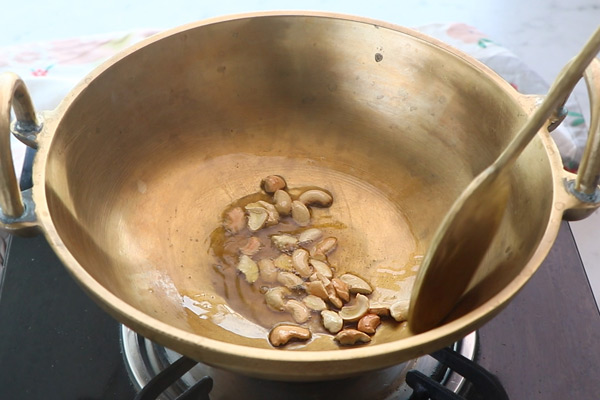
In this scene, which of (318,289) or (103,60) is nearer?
(318,289)

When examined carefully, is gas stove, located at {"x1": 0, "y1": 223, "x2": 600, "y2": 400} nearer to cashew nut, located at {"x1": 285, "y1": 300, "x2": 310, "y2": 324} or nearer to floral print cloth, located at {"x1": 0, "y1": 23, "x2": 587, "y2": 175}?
cashew nut, located at {"x1": 285, "y1": 300, "x2": 310, "y2": 324}

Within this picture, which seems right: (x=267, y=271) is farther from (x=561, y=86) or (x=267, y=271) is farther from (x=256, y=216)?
(x=561, y=86)

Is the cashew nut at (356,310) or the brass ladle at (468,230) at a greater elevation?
the brass ladle at (468,230)

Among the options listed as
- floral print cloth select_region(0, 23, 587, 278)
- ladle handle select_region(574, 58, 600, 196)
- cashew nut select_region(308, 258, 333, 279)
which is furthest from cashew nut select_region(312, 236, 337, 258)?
floral print cloth select_region(0, 23, 587, 278)

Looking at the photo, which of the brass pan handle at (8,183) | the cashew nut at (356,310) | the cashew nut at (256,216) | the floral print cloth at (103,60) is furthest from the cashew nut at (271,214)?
the floral print cloth at (103,60)

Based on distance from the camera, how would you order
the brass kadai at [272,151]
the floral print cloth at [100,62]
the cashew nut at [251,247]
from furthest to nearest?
the floral print cloth at [100,62] < the cashew nut at [251,247] < the brass kadai at [272,151]

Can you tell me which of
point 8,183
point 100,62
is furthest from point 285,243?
point 100,62

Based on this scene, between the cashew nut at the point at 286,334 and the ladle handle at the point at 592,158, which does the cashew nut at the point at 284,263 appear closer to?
the cashew nut at the point at 286,334
